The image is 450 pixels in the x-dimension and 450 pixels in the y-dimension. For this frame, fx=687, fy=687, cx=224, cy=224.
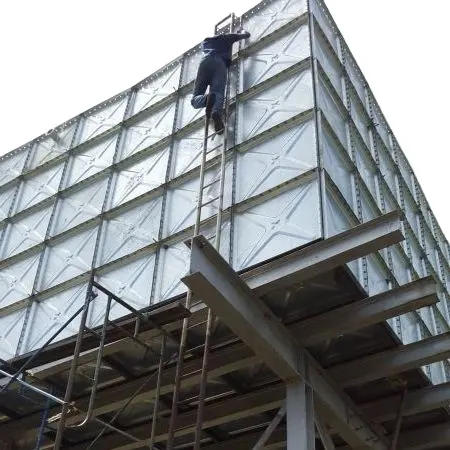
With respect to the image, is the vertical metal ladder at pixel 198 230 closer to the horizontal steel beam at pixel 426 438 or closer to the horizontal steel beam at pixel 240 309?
the horizontal steel beam at pixel 240 309

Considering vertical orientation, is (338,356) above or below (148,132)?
below

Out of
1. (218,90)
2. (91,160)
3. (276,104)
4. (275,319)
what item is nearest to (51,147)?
(91,160)

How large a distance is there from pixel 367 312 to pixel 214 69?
5522mm

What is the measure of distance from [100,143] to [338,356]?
277 inches

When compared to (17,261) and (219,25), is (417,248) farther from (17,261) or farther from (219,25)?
(17,261)

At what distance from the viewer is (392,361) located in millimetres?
A: 9633

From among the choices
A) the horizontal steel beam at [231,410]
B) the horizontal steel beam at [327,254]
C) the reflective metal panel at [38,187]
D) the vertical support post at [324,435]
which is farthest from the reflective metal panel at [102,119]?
the vertical support post at [324,435]

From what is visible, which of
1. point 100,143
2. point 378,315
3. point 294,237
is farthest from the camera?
point 100,143

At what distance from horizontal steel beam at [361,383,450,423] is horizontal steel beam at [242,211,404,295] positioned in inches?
128

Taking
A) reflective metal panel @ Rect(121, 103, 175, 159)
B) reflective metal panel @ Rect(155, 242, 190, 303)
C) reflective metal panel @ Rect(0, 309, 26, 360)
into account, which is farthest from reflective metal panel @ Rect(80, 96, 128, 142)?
reflective metal panel @ Rect(155, 242, 190, 303)

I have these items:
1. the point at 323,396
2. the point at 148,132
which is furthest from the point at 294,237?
the point at 148,132

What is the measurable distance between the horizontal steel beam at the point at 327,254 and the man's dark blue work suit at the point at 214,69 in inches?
152

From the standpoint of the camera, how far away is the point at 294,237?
9.41 metres

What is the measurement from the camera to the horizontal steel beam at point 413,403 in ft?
33.4
